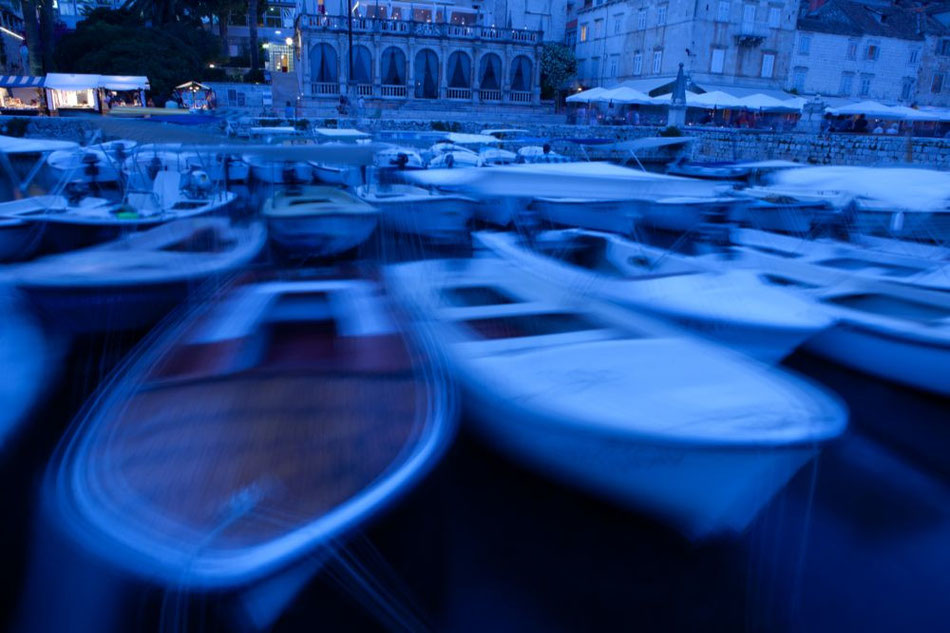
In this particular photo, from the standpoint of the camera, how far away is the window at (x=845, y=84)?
4041 centimetres

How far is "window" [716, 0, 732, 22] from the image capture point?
→ 123 ft

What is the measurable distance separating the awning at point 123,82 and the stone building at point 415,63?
26.7 ft

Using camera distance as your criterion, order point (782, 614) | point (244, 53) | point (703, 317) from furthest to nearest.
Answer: point (244, 53), point (703, 317), point (782, 614)

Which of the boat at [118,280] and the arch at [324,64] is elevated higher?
the arch at [324,64]

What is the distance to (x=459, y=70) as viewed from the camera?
40438 millimetres

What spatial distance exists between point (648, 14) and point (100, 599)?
44.3 meters

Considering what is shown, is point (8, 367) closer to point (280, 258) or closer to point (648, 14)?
point (280, 258)

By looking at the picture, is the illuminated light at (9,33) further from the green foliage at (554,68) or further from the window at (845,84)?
the window at (845,84)

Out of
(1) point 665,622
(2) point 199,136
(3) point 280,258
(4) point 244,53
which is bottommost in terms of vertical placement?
(1) point 665,622

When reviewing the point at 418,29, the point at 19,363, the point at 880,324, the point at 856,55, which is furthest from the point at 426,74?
the point at 19,363

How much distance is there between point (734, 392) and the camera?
14.1 feet

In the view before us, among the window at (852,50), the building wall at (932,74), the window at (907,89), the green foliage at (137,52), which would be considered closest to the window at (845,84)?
the window at (852,50)

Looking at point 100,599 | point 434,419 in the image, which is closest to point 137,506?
point 100,599

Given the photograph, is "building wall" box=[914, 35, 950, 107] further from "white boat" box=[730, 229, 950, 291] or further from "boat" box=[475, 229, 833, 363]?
"boat" box=[475, 229, 833, 363]
